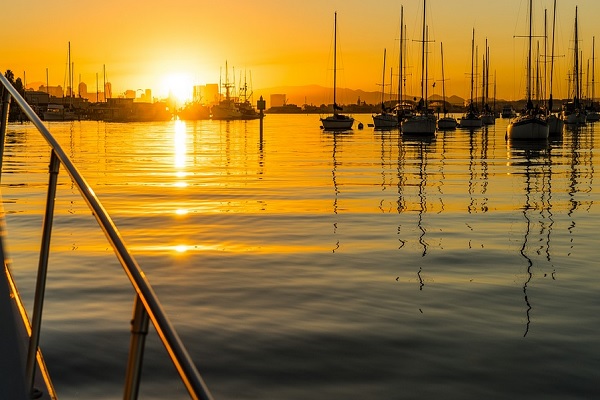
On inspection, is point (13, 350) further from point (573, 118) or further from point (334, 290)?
point (573, 118)

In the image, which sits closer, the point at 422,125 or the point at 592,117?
the point at 422,125

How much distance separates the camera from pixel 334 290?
34.2 feet

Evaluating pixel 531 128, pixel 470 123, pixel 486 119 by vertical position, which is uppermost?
pixel 486 119

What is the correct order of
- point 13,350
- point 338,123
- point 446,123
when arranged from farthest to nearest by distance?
point 338,123 < point 446,123 < point 13,350

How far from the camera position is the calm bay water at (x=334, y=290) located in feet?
23.5

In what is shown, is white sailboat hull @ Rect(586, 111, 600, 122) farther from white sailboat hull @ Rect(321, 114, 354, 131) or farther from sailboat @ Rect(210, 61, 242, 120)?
sailboat @ Rect(210, 61, 242, 120)

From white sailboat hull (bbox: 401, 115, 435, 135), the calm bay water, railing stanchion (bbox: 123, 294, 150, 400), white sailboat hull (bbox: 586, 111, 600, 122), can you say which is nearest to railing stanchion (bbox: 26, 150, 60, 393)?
railing stanchion (bbox: 123, 294, 150, 400)

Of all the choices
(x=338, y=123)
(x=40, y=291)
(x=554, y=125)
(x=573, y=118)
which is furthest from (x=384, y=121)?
(x=40, y=291)

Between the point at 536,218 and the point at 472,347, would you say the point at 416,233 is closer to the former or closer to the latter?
the point at 536,218

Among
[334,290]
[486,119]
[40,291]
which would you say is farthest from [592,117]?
[40,291]

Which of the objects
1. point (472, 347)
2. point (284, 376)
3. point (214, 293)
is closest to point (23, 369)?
point (284, 376)

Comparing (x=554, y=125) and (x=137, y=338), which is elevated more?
(x=554, y=125)

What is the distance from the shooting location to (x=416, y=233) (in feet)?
51.7

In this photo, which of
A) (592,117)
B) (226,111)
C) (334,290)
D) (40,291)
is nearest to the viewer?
(40,291)
